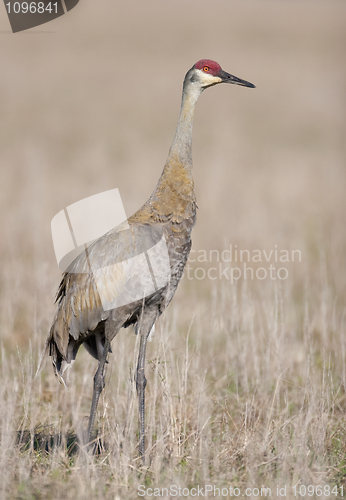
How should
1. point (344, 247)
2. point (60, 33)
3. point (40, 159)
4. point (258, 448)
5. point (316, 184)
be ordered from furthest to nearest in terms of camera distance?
point (60, 33)
point (40, 159)
point (316, 184)
point (344, 247)
point (258, 448)

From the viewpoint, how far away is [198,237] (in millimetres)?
9484

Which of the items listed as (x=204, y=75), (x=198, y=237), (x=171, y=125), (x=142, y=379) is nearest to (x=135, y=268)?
(x=142, y=379)

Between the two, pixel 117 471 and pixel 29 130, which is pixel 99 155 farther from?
pixel 117 471

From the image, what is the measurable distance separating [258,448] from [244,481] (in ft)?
0.85

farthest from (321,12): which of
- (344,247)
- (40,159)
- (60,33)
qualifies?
(344,247)

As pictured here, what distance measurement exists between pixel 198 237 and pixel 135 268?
5910mm

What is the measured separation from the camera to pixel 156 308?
12.7ft

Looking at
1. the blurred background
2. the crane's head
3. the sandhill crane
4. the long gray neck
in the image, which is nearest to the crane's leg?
the sandhill crane

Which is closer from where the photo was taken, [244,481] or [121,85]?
[244,481]

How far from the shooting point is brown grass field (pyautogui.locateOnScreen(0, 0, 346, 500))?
11.5 feet

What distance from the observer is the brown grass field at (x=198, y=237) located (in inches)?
138

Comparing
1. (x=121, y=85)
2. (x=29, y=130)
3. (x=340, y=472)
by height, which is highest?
(x=121, y=85)

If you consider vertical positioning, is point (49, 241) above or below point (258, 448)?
above

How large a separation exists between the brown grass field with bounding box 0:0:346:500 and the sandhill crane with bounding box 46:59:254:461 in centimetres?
29
